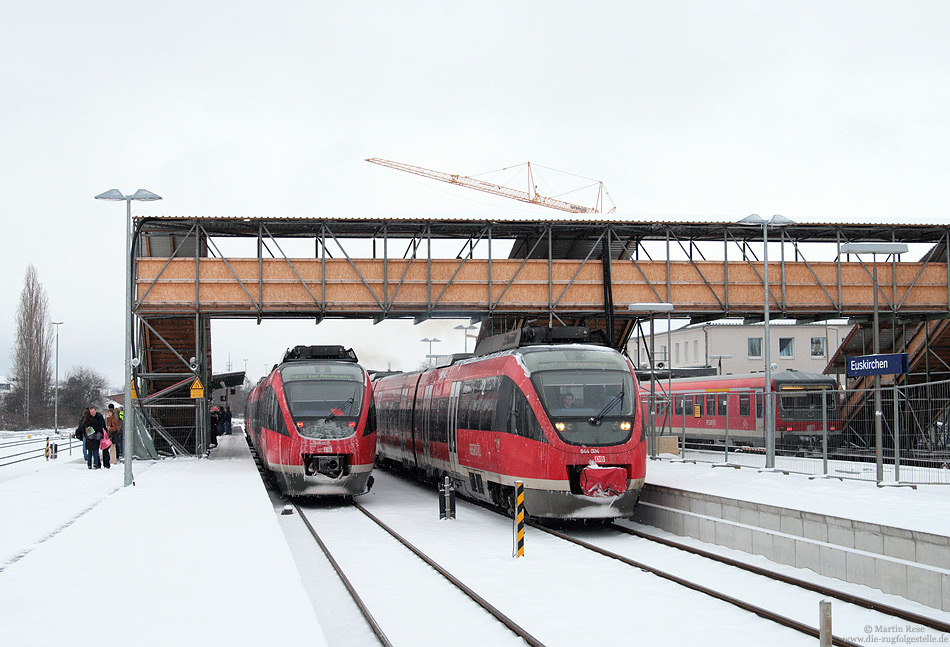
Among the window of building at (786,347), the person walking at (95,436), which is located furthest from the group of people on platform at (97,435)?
the window of building at (786,347)

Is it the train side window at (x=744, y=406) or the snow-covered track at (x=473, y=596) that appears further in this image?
the train side window at (x=744, y=406)

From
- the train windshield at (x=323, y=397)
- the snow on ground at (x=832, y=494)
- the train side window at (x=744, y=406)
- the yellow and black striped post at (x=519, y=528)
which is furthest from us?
the train side window at (x=744, y=406)

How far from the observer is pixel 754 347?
64.7 metres

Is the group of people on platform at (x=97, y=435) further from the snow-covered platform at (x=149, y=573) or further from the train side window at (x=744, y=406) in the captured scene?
the train side window at (x=744, y=406)

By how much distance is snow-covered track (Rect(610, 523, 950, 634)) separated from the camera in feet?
30.7

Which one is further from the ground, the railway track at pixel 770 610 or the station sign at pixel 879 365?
the station sign at pixel 879 365

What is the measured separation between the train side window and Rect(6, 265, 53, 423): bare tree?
2680 inches

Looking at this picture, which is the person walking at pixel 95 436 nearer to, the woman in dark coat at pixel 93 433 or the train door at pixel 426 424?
the woman in dark coat at pixel 93 433

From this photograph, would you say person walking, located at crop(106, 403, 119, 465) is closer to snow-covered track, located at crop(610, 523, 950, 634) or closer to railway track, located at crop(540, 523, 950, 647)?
railway track, located at crop(540, 523, 950, 647)

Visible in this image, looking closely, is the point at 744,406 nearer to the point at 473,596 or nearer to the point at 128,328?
the point at 128,328

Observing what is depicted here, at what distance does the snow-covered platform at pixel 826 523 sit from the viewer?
10.7 m

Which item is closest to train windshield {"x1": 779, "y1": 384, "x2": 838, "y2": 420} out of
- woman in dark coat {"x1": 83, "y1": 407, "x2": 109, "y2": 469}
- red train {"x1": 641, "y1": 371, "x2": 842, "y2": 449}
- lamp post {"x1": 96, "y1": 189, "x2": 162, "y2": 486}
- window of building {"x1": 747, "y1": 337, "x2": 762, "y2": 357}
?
red train {"x1": 641, "y1": 371, "x2": 842, "y2": 449}

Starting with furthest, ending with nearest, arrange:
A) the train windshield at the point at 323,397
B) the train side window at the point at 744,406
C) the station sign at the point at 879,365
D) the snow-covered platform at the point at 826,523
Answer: the train side window at the point at 744,406 → the train windshield at the point at 323,397 → the station sign at the point at 879,365 → the snow-covered platform at the point at 826,523

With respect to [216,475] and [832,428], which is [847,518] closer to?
[832,428]
